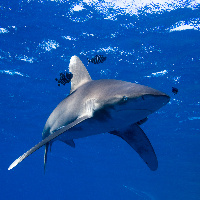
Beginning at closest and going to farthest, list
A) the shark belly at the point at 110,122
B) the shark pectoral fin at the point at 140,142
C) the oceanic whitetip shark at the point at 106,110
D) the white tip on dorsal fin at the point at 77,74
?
the oceanic whitetip shark at the point at 106,110, the shark belly at the point at 110,122, the shark pectoral fin at the point at 140,142, the white tip on dorsal fin at the point at 77,74

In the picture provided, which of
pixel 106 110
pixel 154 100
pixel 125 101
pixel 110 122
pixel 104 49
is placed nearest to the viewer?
pixel 154 100

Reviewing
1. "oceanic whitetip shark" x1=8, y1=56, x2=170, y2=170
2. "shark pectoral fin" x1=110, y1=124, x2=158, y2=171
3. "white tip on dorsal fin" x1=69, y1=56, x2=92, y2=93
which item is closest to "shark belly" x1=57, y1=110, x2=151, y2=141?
"oceanic whitetip shark" x1=8, y1=56, x2=170, y2=170

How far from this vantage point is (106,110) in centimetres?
344

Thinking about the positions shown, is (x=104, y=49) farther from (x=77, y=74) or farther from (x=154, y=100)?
(x=154, y=100)

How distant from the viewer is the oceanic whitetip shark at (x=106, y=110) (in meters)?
2.95

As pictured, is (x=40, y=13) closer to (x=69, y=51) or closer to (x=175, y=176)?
(x=69, y=51)

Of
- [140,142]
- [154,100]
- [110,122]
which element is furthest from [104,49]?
[154,100]

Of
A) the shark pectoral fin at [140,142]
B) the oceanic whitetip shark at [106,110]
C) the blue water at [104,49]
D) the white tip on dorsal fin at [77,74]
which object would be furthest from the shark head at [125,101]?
the blue water at [104,49]

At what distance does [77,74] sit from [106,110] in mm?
2365

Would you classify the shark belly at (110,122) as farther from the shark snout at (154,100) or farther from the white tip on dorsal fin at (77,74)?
the white tip on dorsal fin at (77,74)

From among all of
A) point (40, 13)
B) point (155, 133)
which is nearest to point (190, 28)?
point (40, 13)

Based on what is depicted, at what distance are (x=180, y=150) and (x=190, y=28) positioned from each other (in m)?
24.6

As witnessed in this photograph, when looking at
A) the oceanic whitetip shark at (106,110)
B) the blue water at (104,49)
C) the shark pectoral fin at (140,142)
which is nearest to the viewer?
the oceanic whitetip shark at (106,110)

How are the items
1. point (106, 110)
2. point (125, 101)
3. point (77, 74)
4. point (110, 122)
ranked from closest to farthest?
1. point (125, 101)
2. point (106, 110)
3. point (110, 122)
4. point (77, 74)
